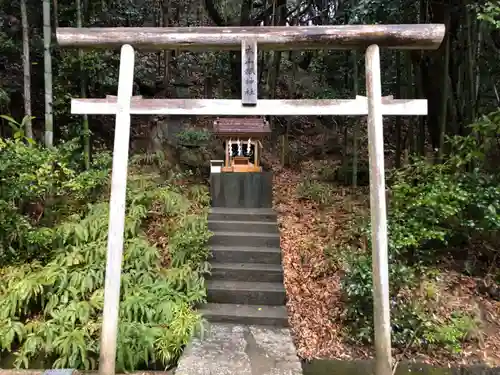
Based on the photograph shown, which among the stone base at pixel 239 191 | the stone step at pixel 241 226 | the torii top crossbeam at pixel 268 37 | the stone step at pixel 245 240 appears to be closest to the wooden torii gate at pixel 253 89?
the torii top crossbeam at pixel 268 37

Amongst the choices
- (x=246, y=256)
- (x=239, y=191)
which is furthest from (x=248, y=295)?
(x=239, y=191)

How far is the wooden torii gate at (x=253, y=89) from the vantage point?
363cm

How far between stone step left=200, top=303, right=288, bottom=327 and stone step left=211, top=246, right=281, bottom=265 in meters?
0.80

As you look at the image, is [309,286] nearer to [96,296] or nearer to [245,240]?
[245,240]

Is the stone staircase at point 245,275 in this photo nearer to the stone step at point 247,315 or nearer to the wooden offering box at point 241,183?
the stone step at point 247,315

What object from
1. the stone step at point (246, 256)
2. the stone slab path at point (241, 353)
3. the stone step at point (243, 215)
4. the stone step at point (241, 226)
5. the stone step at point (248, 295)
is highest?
the stone step at point (243, 215)

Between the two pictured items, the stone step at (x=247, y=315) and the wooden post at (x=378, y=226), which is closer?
the wooden post at (x=378, y=226)

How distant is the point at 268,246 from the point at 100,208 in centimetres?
287

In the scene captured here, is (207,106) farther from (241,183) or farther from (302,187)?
(302,187)

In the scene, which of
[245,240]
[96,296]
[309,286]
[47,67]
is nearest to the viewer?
[96,296]

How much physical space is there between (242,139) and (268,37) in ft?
10.2

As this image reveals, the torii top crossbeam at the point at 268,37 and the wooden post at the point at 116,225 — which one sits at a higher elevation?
the torii top crossbeam at the point at 268,37

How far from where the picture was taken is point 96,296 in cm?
448

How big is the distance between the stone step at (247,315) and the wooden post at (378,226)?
4.40ft
